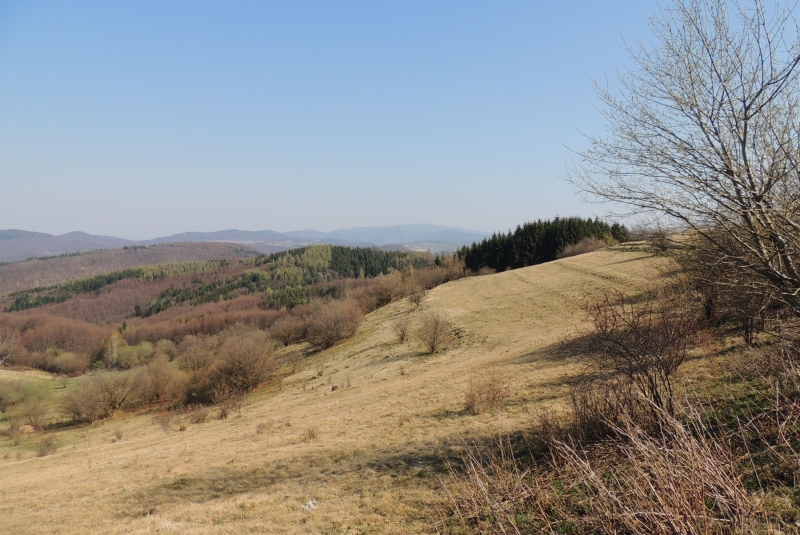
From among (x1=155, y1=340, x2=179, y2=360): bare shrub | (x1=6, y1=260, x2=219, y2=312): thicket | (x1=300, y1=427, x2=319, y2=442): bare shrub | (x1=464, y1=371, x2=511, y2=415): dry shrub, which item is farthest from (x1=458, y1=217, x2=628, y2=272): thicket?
(x1=6, y1=260, x2=219, y2=312): thicket

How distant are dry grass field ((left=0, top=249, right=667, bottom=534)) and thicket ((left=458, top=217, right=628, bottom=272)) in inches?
1136

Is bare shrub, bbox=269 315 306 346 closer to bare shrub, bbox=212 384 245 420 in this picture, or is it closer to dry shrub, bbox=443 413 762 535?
bare shrub, bbox=212 384 245 420

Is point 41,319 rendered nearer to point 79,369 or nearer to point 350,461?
point 79,369

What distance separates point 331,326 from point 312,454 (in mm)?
28207

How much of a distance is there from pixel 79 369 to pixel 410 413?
261 ft

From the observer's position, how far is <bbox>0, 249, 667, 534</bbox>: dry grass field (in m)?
8.17

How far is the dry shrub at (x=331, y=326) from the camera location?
3962 centimetres

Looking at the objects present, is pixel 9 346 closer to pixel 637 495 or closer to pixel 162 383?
pixel 162 383

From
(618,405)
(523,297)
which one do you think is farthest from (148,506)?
(523,297)

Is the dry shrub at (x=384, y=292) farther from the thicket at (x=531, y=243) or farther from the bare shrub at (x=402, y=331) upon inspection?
the bare shrub at (x=402, y=331)

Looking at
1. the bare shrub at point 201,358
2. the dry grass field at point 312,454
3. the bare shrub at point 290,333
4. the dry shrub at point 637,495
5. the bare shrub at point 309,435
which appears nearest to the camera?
the dry shrub at point 637,495

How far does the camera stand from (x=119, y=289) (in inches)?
6294

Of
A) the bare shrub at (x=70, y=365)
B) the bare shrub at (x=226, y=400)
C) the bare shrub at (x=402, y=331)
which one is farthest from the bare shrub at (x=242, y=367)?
the bare shrub at (x=70, y=365)

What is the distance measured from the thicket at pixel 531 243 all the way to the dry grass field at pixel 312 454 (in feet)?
94.7
